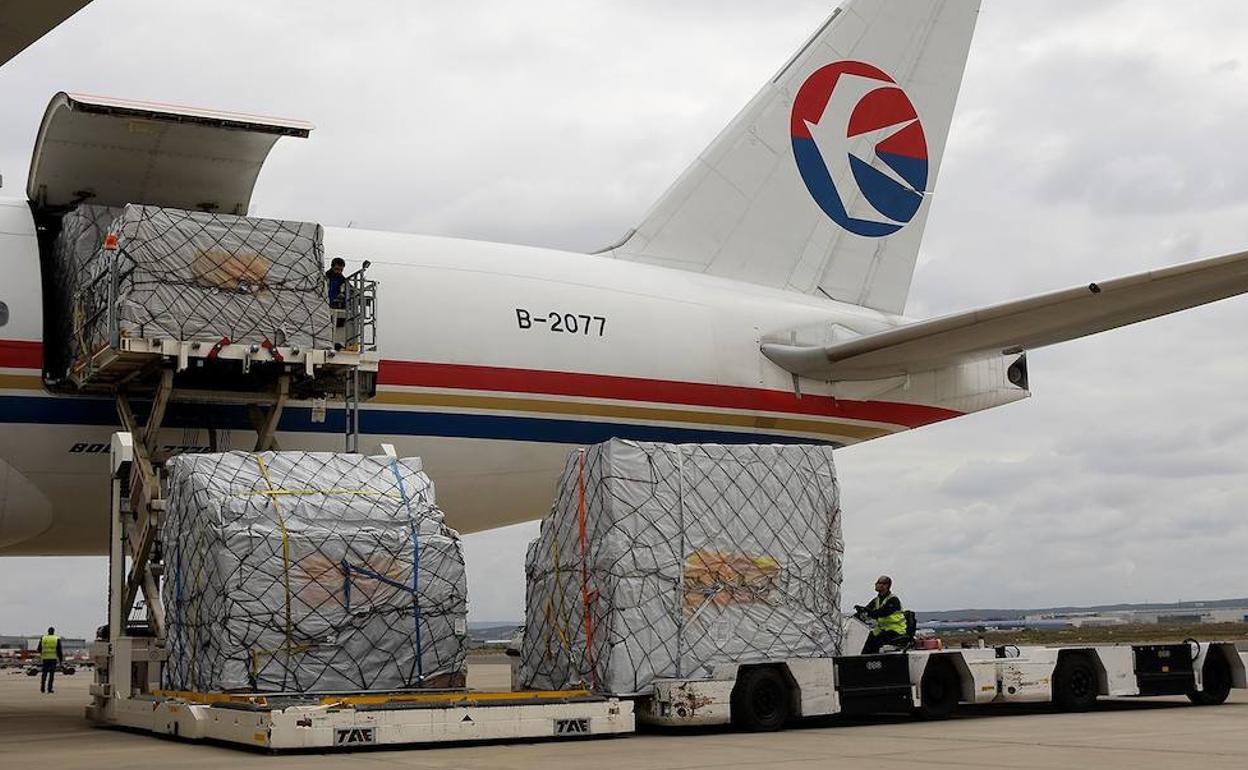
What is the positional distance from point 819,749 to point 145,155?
10.8 m

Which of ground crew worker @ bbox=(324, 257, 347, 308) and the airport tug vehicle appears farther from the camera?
ground crew worker @ bbox=(324, 257, 347, 308)

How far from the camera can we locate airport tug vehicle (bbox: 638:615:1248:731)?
44.4 ft

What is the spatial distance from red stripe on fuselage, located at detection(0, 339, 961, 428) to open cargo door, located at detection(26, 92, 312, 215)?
235cm

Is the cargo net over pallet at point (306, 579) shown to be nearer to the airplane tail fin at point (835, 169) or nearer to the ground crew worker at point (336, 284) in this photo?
the ground crew worker at point (336, 284)

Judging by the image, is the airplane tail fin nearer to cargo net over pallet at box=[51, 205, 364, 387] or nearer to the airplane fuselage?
the airplane fuselage

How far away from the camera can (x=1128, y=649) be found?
16375 millimetres

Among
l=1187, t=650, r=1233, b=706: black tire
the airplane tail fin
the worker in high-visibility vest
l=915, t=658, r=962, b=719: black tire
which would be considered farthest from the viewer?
the worker in high-visibility vest

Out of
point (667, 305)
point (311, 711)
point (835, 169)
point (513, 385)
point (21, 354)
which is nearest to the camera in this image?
point (311, 711)

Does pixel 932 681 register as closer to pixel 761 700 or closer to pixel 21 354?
pixel 761 700

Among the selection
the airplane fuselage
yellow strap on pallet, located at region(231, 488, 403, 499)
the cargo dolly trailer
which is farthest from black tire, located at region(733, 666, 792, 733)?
the airplane fuselage

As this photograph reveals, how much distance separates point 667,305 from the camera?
789 inches

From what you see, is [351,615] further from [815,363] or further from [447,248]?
[815,363]

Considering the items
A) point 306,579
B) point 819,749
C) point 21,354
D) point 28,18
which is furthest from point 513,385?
point 28,18

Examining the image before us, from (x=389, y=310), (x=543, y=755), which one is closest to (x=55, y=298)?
(x=389, y=310)
